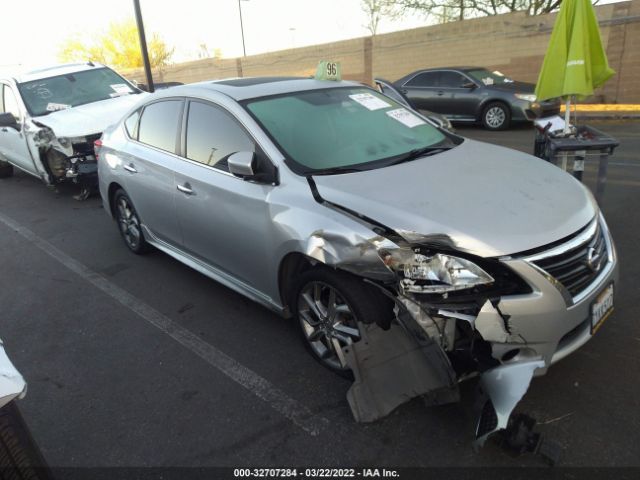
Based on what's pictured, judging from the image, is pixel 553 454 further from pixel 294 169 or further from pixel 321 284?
pixel 294 169

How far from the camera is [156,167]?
407 cm

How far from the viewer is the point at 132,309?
4.07 m

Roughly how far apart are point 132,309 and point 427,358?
2.66 m

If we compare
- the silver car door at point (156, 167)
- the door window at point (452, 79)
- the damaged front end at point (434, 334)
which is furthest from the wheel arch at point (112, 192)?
the door window at point (452, 79)

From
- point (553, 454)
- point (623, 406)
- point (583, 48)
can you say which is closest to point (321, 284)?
point (553, 454)

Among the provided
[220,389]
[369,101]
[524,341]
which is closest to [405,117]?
[369,101]

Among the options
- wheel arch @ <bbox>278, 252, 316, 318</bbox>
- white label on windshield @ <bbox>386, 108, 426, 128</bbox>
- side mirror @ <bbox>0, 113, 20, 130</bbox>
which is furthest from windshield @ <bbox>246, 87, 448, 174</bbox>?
side mirror @ <bbox>0, 113, 20, 130</bbox>

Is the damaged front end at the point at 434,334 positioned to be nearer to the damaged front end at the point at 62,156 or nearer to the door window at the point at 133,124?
the door window at the point at 133,124

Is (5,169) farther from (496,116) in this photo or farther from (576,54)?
(496,116)

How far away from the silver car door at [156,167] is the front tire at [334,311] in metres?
1.56

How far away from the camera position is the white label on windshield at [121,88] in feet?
26.6

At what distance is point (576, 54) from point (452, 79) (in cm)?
815

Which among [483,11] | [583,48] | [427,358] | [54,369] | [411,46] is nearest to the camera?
[427,358]

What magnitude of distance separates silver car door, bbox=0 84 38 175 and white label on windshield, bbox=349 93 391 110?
5.99 m
